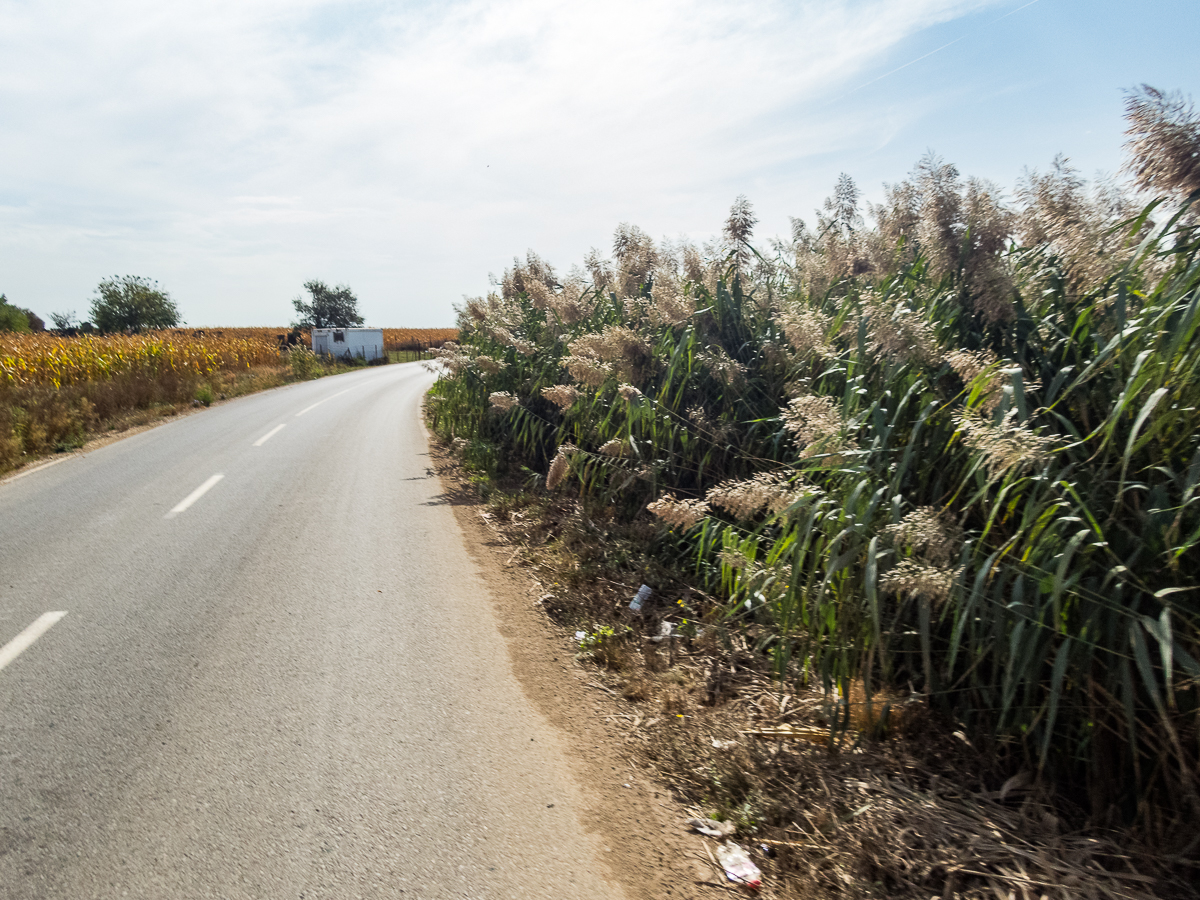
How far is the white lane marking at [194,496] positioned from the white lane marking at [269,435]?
3337 mm

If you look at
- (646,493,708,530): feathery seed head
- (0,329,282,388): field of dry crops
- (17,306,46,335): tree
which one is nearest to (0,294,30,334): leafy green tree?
(17,306,46,335): tree

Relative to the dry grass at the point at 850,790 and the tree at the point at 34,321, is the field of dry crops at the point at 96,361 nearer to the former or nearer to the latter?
the dry grass at the point at 850,790

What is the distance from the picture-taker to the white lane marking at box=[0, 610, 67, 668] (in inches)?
182

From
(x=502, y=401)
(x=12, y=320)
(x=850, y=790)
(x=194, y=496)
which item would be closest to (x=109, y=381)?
(x=194, y=496)

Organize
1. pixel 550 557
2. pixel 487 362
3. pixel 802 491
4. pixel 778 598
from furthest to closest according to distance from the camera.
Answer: pixel 487 362 < pixel 550 557 < pixel 778 598 < pixel 802 491

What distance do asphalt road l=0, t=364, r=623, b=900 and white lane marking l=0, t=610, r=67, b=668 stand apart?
2 centimetres

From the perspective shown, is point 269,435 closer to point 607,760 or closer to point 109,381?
point 109,381

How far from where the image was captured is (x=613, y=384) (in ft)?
21.2

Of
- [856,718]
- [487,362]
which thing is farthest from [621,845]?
[487,362]

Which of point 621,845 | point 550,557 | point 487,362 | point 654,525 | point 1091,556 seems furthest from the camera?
point 487,362

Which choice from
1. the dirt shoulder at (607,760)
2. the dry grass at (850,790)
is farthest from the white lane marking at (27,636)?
the dry grass at (850,790)

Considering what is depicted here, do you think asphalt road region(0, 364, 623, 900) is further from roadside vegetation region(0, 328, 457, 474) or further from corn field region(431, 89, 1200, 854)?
roadside vegetation region(0, 328, 457, 474)

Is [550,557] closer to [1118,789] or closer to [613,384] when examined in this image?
[613,384]

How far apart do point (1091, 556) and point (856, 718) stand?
4.36ft
